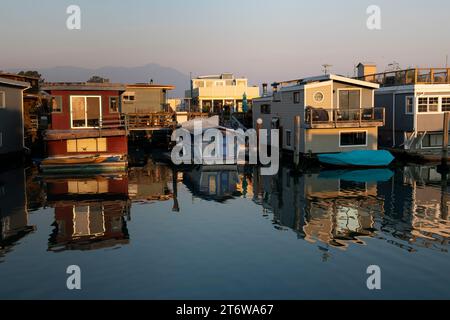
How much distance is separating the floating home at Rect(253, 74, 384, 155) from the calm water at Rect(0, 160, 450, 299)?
24.3ft

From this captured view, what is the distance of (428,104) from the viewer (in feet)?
137

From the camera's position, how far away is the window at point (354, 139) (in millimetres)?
41594

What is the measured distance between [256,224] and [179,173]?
1777cm

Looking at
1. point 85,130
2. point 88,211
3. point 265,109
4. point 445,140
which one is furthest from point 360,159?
point 88,211

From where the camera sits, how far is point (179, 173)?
3894 centimetres

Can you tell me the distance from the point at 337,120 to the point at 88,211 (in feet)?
78.4

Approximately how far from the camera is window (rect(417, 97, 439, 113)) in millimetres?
41594

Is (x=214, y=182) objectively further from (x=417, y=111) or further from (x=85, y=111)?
(x=417, y=111)

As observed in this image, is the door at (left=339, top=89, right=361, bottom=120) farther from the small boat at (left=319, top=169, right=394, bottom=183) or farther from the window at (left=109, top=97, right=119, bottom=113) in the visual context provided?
the window at (left=109, top=97, right=119, bottom=113)

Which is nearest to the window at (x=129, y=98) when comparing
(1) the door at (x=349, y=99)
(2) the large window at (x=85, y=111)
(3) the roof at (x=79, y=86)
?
(3) the roof at (x=79, y=86)

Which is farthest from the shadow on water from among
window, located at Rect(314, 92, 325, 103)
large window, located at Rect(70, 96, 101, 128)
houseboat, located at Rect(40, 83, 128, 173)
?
window, located at Rect(314, 92, 325, 103)

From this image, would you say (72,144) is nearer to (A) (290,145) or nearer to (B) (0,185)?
(B) (0,185)
